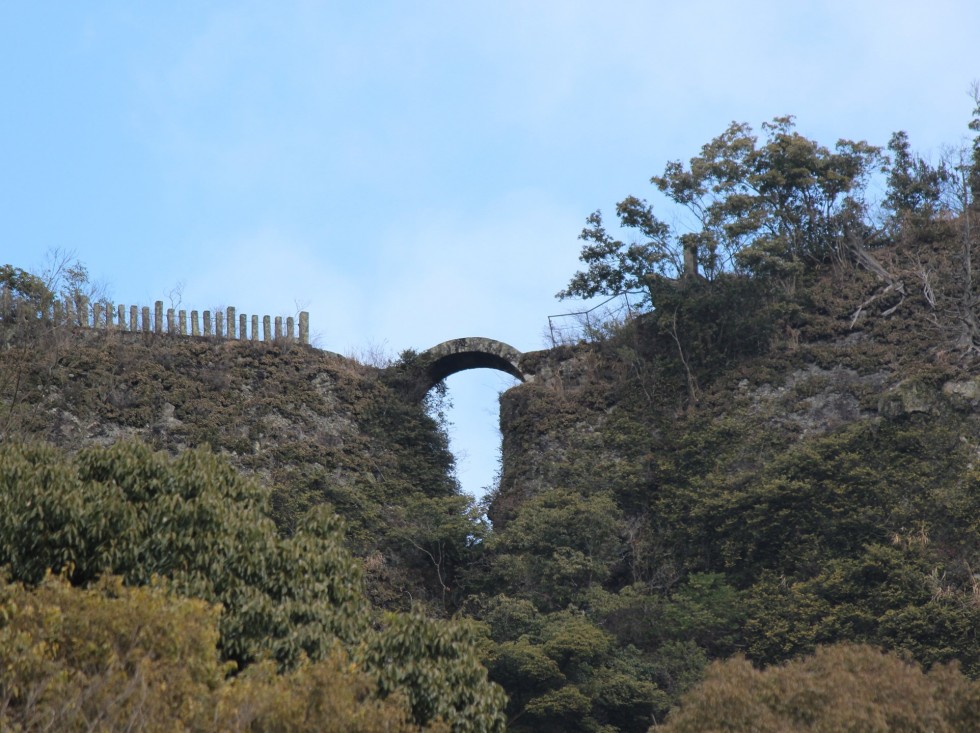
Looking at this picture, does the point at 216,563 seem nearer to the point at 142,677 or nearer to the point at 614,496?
the point at 142,677

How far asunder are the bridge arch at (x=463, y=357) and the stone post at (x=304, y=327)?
3.31 metres

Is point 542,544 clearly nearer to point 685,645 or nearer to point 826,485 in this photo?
point 685,645

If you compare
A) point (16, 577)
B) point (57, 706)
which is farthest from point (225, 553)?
point (57, 706)

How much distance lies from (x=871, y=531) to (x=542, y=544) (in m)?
6.85

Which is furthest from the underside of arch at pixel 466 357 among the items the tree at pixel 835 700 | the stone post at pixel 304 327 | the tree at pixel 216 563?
the tree at pixel 835 700

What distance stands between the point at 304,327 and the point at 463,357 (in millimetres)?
4541

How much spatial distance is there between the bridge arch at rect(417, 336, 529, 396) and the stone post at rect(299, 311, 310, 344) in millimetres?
3315

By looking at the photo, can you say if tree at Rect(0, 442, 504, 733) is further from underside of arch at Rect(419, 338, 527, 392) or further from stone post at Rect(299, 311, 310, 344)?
stone post at Rect(299, 311, 310, 344)

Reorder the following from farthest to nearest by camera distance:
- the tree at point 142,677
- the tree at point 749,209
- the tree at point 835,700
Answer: the tree at point 749,209, the tree at point 835,700, the tree at point 142,677

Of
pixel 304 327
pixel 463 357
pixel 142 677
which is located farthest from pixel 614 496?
pixel 142 677

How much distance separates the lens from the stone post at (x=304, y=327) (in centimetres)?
3759

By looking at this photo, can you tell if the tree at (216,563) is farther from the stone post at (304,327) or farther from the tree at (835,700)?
the stone post at (304,327)

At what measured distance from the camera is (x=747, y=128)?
1469 inches

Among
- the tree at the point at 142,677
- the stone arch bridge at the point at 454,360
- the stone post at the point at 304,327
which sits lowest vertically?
the tree at the point at 142,677
